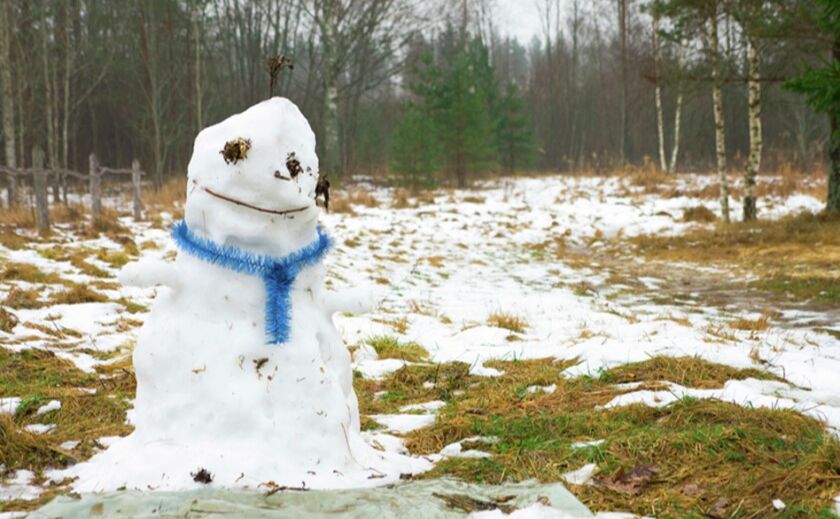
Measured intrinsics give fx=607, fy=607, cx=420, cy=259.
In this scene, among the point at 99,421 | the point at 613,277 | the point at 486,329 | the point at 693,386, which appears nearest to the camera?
the point at 99,421

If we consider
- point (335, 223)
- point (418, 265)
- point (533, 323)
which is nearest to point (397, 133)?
point (335, 223)

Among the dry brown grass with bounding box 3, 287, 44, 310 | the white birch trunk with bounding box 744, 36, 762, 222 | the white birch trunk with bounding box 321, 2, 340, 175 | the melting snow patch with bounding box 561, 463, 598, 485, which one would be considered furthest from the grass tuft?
the white birch trunk with bounding box 321, 2, 340, 175

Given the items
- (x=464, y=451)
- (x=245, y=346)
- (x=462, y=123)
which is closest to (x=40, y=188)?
(x=245, y=346)

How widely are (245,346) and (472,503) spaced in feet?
3.24

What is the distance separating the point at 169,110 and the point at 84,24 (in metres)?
4.44

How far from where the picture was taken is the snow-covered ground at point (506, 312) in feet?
11.8

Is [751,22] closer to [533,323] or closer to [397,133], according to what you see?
[533,323]

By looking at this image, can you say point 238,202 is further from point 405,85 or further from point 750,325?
point 405,85

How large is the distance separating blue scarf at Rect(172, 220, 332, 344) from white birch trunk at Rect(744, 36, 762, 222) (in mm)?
11386

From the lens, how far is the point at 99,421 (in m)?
3.01

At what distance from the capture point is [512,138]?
28.5 metres

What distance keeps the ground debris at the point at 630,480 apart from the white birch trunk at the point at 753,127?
36.2 ft

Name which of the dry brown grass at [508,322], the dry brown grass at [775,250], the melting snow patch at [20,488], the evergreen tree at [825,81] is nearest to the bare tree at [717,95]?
the dry brown grass at [775,250]

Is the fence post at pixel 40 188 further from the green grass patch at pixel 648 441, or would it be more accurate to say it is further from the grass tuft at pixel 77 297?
the green grass patch at pixel 648 441
